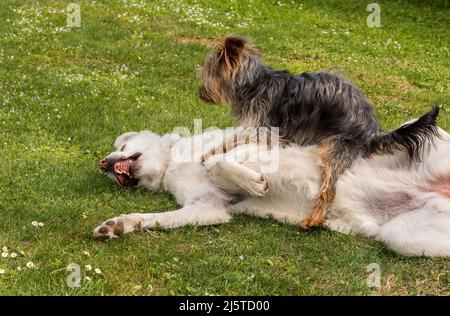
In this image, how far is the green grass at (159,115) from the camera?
16.7ft

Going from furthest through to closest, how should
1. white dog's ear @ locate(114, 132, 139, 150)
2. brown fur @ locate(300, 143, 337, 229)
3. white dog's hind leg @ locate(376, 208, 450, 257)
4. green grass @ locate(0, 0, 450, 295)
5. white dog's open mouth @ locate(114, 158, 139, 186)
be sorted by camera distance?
1. white dog's ear @ locate(114, 132, 139, 150)
2. white dog's open mouth @ locate(114, 158, 139, 186)
3. brown fur @ locate(300, 143, 337, 229)
4. white dog's hind leg @ locate(376, 208, 450, 257)
5. green grass @ locate(0, 0, 450, 295)

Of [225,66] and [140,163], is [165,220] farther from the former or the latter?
[225,66]

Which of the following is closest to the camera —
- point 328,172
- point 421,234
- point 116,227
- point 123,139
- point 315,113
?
point 421,234

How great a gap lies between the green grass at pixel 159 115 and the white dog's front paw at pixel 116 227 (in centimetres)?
9

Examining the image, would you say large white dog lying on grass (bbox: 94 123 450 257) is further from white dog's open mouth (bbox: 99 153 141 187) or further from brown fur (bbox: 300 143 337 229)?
white dog's open mouth (bbox: 99 153 141 187)

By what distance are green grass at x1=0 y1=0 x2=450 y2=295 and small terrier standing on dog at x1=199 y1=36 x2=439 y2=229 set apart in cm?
83

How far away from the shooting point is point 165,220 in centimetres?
609

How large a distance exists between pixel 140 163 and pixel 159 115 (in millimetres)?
2369

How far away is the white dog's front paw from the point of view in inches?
220

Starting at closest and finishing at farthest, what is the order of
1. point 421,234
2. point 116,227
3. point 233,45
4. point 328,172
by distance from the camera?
point 421,234 → point 116,227 → point 328,172 → point 233,45

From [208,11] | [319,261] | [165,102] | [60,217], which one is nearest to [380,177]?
[319,261]

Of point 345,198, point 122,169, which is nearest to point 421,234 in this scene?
point 345,198

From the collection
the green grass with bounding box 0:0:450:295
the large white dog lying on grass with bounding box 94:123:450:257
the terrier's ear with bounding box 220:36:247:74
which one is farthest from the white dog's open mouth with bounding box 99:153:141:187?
the terrier's ear with bounding box 220:36:247:74
